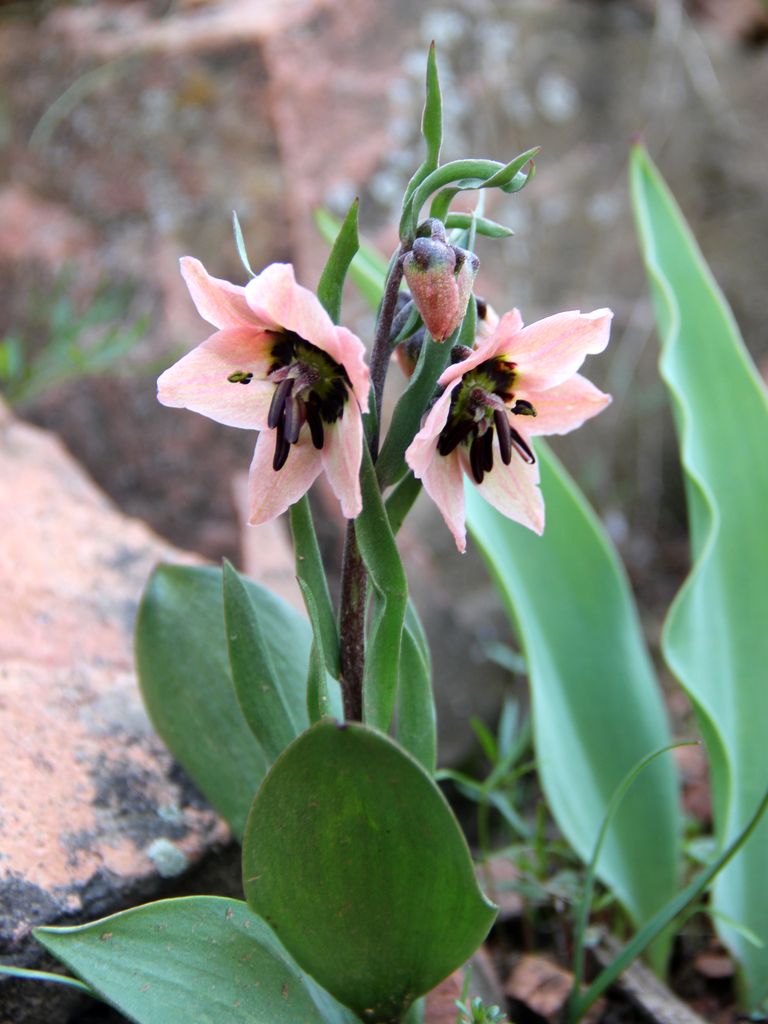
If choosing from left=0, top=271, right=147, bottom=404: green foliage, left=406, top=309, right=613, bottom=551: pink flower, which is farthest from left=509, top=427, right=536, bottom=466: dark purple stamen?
left=0, top=271, right=147, bottom=404: green foliage

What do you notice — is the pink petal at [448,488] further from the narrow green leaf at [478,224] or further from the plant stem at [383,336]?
the narrow green leaf at [478,224]

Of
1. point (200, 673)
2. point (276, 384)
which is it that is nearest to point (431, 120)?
point (276, 384)

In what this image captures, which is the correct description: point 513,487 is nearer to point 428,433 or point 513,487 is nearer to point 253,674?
point 428,433

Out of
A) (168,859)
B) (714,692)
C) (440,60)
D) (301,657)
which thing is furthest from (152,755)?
(440,60)

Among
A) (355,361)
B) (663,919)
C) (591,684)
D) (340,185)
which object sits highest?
(340,185)

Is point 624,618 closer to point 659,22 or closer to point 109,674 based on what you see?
point 109,674

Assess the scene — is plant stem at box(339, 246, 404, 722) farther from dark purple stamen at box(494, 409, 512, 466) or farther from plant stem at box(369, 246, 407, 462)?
dark purple stamen at box(494, 409, 512, 466)
